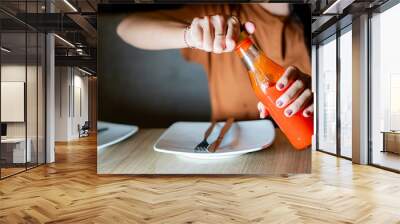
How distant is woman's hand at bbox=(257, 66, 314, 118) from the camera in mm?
5781

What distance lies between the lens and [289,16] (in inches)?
230

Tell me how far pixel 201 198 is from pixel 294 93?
230 centimetres

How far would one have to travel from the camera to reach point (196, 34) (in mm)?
5832

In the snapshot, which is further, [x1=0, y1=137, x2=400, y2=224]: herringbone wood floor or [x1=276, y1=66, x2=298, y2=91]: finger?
[x1=276, y1=66, x2=298, y2=91]: finger

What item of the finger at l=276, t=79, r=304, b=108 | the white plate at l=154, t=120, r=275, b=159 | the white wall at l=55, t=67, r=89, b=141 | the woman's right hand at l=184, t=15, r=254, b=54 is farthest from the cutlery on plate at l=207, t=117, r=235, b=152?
the white wall at l=55, t=67, r=89, b=141

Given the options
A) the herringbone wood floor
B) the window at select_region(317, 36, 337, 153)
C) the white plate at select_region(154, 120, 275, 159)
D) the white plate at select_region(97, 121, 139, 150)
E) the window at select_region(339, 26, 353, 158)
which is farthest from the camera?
the window at select_region(317, 36, 337, 153)

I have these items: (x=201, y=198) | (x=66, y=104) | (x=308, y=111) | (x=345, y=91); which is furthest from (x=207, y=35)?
(x=66, y=104)

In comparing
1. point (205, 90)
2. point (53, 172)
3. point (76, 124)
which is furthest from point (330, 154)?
point (76, 124)

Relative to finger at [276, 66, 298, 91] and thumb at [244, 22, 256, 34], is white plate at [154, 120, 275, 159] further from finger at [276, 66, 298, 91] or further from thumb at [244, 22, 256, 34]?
thumb at [244, 22, 256, 34]

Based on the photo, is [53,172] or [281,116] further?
[53,172]

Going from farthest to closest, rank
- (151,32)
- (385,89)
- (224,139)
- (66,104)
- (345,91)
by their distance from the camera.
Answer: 1. (66,104)
2. (345,91)
3. (385,89)
4. (151,32)
5. (224,139)

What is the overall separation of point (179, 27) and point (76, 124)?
1185 centimetres

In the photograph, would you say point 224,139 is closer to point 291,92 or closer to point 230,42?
point 291,92

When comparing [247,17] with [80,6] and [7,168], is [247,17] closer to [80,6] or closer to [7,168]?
[80,6]
